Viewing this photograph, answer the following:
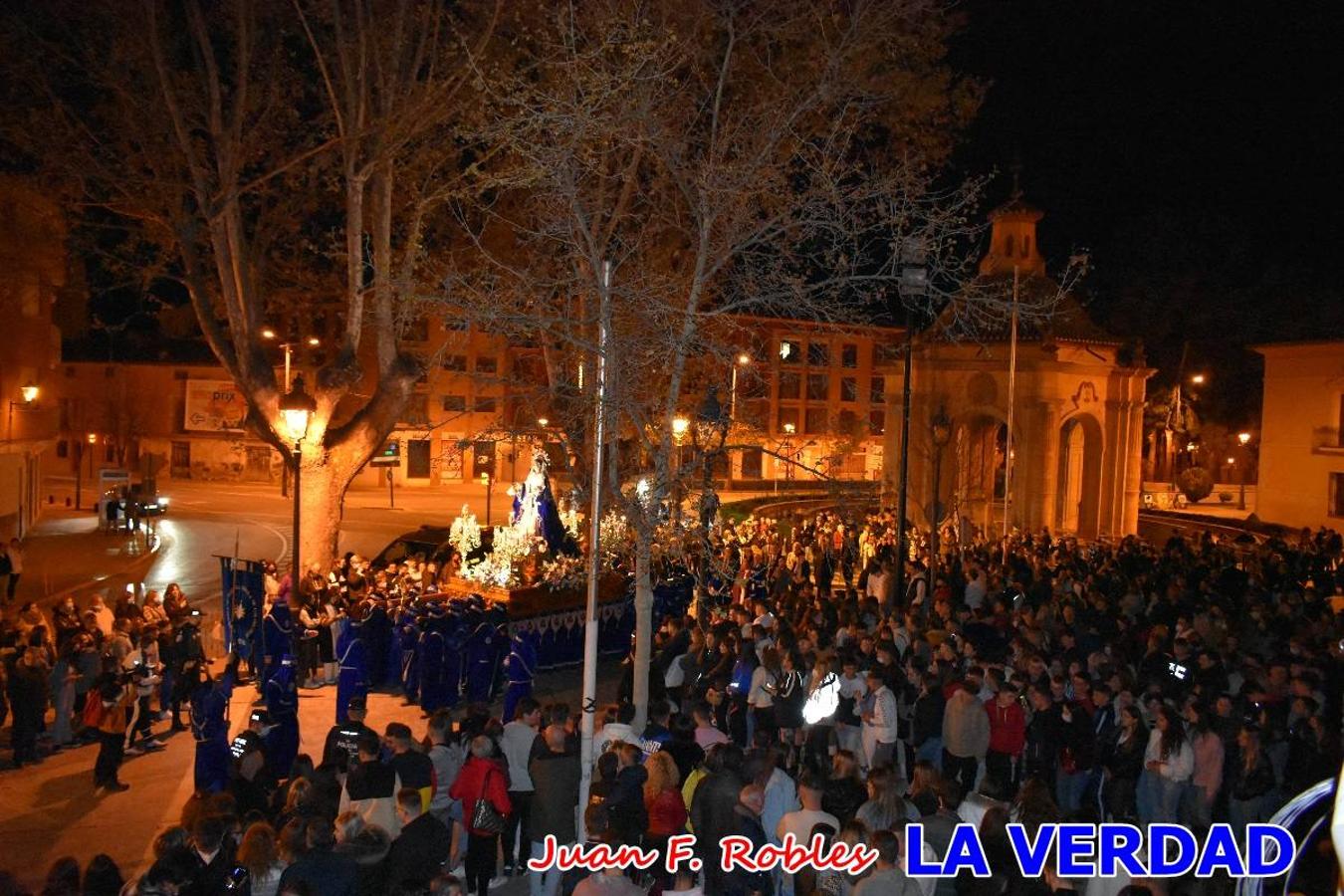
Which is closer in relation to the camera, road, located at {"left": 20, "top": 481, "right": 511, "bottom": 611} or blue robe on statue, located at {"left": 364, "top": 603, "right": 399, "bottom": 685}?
blue robe on statue, located at {"left": 364, "top": 603, "right": 399, "bottom": 685}

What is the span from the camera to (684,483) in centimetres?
1157

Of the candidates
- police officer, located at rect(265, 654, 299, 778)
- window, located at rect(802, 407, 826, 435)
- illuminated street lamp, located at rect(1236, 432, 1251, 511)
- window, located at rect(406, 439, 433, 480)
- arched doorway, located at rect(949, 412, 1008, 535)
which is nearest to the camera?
police officer, located at rect(265, 654, 299, 778)

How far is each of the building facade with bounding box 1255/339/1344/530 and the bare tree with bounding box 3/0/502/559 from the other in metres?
32.1

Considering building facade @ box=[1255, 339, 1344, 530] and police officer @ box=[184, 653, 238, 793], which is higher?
building facade @ box=[1255, 339, 1344, 530]

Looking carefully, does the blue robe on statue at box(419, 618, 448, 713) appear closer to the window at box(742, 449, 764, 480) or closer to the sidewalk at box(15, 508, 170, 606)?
the sidewalk at box(15, 508, 170, 606)

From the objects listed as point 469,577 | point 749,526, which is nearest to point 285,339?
point 749,526

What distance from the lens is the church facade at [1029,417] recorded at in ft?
103

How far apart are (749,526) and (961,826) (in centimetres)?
1948

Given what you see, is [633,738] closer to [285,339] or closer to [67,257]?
[67,257]

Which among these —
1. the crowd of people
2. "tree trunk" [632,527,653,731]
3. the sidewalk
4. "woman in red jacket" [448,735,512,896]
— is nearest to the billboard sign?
the sidewalk

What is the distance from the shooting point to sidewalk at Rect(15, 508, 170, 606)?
78.9 ft

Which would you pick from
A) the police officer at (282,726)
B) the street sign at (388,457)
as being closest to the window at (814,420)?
the street sign at (388,457)

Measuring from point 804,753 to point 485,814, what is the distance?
4115 millimetres

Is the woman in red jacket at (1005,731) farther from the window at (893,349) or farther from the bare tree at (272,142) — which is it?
the bare tree at (272,142)
